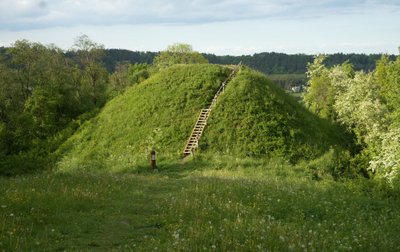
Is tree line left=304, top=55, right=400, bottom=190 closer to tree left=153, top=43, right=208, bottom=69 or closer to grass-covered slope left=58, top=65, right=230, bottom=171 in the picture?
grass-covered slope left=58, top=65, right=230, bottom=171

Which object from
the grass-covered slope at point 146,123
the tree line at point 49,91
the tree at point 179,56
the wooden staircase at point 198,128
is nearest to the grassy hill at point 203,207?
the grass-covered slope at point 146,123

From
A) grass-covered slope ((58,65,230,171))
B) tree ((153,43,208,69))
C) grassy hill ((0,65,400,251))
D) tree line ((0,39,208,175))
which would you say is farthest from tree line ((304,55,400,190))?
tree line ((0,39,208,175))

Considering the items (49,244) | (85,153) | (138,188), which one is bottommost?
(85,153)

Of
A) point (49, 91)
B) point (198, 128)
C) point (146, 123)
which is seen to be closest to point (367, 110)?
A: point (198, 128)

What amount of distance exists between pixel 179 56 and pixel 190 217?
66.8 meters

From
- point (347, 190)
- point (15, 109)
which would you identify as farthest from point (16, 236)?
point (15, 109)

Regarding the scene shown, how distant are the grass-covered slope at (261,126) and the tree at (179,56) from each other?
35.8 meters

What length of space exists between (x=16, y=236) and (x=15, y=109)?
42.9m

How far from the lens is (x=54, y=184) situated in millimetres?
14352

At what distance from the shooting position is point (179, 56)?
75812mm

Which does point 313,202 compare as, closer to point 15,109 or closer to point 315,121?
point 315,121

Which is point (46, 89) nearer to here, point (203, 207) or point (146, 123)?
point (146, 123)

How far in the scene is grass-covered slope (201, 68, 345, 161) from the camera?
30844mm

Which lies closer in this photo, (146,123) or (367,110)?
(146,123)
